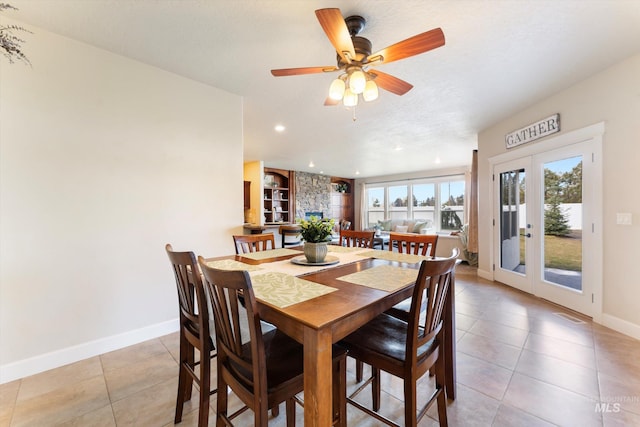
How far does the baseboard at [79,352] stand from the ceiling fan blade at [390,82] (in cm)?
277

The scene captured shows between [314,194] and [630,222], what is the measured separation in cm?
739

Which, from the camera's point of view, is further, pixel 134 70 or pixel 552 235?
pixel 552 235

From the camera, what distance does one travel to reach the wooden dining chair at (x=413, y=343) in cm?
110

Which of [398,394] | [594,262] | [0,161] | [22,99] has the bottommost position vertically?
[398,394]

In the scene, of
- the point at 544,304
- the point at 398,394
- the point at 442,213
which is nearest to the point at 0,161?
the point at 398,394

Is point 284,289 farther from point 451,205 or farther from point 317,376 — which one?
point 451,205

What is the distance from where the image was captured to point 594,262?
271 centimetres

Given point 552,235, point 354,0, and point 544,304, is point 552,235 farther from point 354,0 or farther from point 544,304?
point 354,0

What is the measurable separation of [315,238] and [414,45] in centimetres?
127

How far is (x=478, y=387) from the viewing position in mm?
1735

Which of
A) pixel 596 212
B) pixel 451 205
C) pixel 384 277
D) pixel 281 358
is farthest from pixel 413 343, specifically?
pixel 451 205

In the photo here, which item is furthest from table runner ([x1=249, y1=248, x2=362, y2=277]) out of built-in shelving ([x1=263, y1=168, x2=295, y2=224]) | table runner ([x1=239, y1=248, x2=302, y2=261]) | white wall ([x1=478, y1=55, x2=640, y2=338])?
built-in shelving ([x1=263, y1=168, x2=295, y2=224])

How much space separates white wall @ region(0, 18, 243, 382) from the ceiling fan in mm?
1445

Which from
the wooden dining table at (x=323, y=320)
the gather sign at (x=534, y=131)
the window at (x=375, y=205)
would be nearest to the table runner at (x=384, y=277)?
the wooden dining table at (x=323, y=320)
